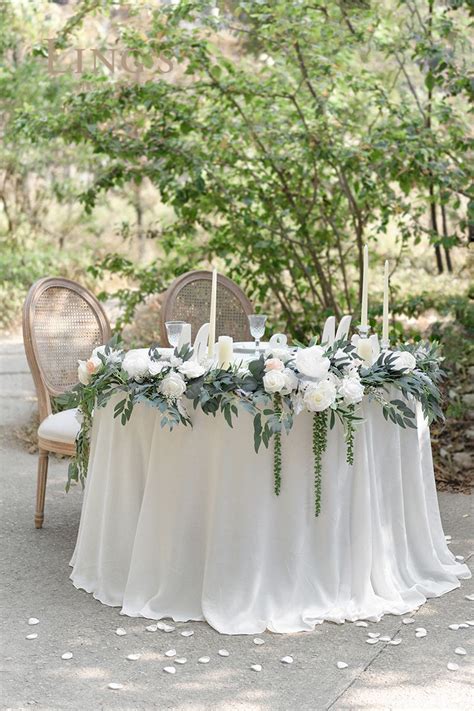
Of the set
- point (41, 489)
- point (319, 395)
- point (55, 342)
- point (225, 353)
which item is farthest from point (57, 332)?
Result: point (319, 395)

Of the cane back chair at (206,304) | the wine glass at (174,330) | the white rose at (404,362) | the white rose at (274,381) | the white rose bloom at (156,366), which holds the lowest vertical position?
the white rose at (274,381)

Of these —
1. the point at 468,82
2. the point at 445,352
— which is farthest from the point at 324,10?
the point at 445,352

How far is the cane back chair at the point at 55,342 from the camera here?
384cm

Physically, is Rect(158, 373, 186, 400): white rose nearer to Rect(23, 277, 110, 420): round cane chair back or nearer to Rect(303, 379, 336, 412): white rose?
Rect(303, 379, 336, 412): white rose

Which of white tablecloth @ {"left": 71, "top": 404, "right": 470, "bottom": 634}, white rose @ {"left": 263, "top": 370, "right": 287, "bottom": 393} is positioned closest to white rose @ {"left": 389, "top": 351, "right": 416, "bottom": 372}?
white tablecloth @ {"left": 71, "top": 404, "right": 470, "bottom": 634}

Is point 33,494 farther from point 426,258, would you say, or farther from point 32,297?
point 426,258

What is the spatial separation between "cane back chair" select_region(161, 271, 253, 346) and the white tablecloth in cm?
157

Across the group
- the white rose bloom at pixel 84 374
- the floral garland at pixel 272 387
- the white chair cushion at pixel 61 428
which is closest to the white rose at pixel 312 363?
the floral garland at pixel 272 387

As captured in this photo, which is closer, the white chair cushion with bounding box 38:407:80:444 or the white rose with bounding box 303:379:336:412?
the white rose with bounding box 303:379:336:412

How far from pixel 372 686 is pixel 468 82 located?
3.44m

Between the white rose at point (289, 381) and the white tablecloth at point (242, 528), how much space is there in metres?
0.13

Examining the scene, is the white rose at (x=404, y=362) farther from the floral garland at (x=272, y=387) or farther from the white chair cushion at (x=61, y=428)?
the white chair cushion at (x=61, y=428)

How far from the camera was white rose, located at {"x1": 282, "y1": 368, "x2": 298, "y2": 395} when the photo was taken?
9.17 ft

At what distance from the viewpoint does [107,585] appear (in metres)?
3.07
